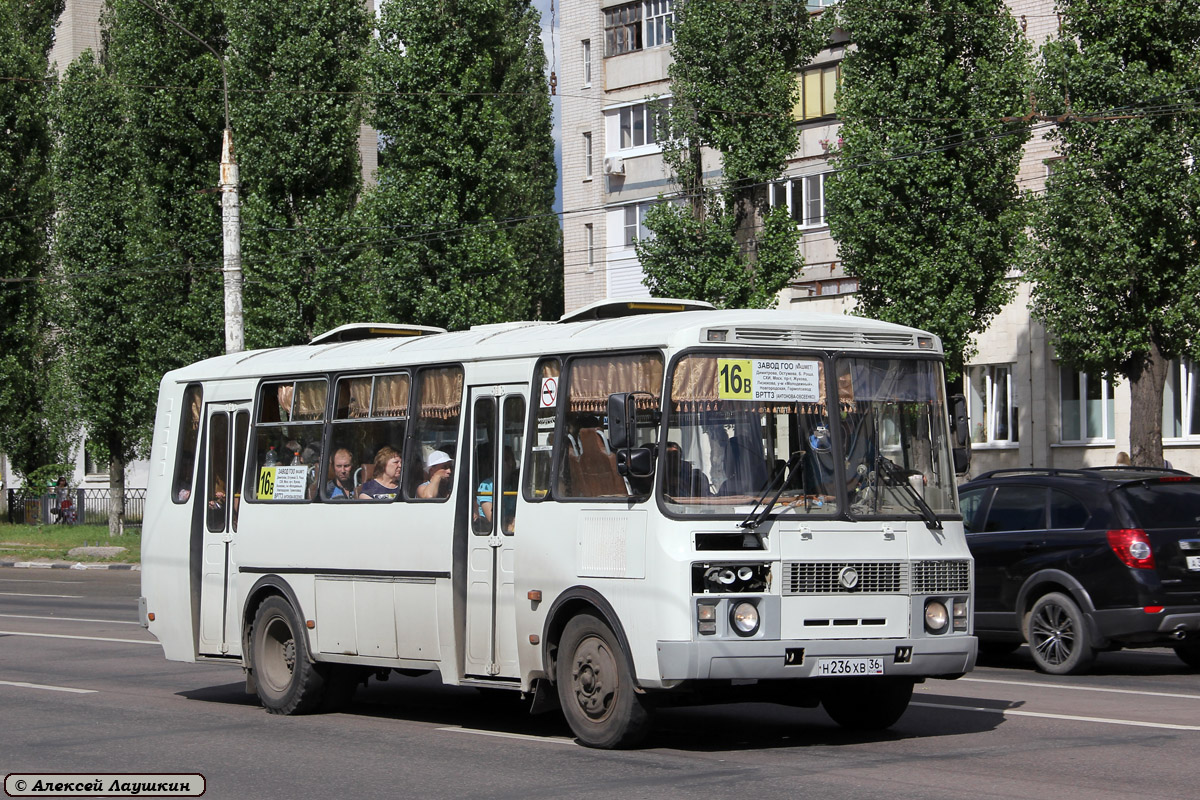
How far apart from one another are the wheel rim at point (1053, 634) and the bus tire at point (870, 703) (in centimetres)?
440

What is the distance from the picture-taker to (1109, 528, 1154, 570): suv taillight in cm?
1438

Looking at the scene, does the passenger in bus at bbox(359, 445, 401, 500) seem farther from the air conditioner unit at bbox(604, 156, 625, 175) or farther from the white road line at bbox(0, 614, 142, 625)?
the air conditioner unit at bbox(604, 156, 625, 175)

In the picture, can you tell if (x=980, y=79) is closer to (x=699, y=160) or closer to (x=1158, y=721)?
(x=699, y=160)

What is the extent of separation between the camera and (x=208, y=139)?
1678 inches

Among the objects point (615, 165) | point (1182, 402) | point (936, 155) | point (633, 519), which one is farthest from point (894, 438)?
point (615, 165)

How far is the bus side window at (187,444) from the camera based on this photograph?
46.8 ft

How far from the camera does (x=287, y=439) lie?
13.2 meters

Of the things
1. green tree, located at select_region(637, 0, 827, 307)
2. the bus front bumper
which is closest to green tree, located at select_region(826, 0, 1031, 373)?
green tree, located at select_region(637, 0, 827, 307)

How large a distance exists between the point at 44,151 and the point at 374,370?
136 feet

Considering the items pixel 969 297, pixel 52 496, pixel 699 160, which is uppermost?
pixel 699 160

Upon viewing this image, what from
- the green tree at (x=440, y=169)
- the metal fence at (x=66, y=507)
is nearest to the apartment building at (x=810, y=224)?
the green tree at (x=440, y=169)

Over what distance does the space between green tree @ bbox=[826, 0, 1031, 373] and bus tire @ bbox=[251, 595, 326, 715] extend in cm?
1957

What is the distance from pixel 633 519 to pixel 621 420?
0.65 meters

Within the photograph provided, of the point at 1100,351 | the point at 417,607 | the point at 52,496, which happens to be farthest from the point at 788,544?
the point at 52,496
